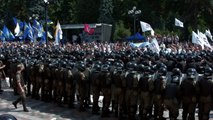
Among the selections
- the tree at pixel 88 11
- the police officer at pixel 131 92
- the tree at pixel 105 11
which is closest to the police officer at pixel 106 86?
the police officer at pixel 131 92

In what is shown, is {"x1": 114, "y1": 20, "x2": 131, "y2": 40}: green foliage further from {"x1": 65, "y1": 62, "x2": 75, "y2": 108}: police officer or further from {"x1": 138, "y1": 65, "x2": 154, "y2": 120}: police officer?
{"x1": 138, "y1": 65, "x2": 154, "y2": 120}: police officer

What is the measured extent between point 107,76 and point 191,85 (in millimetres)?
3150

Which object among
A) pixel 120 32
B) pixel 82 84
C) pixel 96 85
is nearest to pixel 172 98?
pixel 96 85

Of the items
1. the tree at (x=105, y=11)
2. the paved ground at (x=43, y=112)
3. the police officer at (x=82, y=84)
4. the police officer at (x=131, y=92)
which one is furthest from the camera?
the tree at (x=105, y=11)

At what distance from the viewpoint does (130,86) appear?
48.2ft

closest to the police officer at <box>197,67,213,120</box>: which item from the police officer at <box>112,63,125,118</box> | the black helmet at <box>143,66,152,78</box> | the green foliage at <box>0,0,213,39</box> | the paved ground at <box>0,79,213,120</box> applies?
the black helmet at <box>143,66,152,78</box>

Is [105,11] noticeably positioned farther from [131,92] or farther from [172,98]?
[172,98]

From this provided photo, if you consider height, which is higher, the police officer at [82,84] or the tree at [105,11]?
the tree at [105,11]

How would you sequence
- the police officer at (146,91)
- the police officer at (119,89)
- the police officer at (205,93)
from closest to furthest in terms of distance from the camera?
the police officer at (205,93), the police officer at (146,91), the police officer at (119,89)

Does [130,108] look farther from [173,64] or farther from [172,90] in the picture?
[173,64]

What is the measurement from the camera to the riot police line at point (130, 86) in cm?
1362

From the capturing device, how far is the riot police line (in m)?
13.6

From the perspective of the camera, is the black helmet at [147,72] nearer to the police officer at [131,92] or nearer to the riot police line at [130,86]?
the riot police line at [130,86]

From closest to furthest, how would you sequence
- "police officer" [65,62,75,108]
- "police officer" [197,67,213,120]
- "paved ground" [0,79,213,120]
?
"police officer" [197,67,213,120], "paved ground" [0,79,213,120], "police officer" [65,62,75,108]
